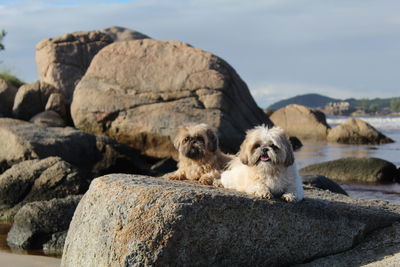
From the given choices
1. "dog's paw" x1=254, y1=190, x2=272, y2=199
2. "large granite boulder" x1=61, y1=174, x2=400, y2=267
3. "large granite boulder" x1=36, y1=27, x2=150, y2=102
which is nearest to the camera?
"large granite boulder" x1=61, y1=174, x2=400, y2=267

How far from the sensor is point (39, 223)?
10219 millimetres

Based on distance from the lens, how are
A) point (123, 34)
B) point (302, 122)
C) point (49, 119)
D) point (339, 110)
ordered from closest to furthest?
point (49, 119)
point (302, 122)
point (123, 34)
point (339, 110)

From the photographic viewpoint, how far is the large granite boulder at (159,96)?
1702 cm

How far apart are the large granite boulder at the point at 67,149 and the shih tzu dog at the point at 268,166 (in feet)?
27.0

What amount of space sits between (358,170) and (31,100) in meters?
13.0

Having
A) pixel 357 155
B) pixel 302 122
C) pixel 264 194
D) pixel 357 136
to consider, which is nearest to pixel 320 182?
pixel 264 194

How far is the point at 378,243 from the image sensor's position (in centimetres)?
772

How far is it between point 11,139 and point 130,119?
13.2ft

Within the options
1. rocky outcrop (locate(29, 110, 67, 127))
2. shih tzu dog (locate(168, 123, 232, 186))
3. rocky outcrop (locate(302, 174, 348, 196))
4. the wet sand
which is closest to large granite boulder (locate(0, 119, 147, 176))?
the wet sand

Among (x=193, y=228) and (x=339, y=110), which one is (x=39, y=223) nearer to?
(x=193, y=228)

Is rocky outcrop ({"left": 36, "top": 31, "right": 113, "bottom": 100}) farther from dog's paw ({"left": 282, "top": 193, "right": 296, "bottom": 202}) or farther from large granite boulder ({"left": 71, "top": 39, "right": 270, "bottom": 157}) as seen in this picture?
dog's paw ({"left": 282, "top": 193, "right": 296, "bottom": 202})

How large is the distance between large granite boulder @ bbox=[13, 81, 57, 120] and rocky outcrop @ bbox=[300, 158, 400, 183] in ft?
36.9

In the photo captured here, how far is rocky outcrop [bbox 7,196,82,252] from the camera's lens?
10.1m

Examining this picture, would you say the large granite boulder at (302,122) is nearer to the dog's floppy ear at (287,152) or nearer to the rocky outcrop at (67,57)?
the rocky outcrop at (67,57)
